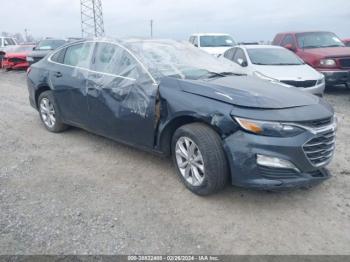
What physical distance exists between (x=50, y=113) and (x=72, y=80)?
108cm

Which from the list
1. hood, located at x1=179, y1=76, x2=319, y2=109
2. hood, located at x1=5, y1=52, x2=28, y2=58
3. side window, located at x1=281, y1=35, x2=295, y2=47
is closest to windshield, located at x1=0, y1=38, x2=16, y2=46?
hood, located at x1=5, y1=52, x2=28, y2=58

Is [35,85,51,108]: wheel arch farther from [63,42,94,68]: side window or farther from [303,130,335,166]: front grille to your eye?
[303,130,335,166]: front grille

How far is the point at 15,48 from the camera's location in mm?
16922

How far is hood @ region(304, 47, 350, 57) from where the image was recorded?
351 inches

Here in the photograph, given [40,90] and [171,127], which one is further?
[40,90]

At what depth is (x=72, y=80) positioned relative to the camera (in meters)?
4.83

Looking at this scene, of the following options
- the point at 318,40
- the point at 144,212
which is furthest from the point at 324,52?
the point at 144,212

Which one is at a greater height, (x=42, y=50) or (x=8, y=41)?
(x=42, y=50)

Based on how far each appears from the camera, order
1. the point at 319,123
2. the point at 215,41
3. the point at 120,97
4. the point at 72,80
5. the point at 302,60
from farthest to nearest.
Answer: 1. the point at 215,41
2. the point at 302,60
3. the point at 72,80
4. the point at 120,97
5. the point at 319,123

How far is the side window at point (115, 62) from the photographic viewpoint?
4.02 meters

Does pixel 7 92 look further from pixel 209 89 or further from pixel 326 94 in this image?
pixel 326 94

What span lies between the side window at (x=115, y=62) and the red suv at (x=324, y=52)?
21.6 ft

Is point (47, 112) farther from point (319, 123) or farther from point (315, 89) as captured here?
point (315, 89)

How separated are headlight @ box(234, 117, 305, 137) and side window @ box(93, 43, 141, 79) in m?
1.58
